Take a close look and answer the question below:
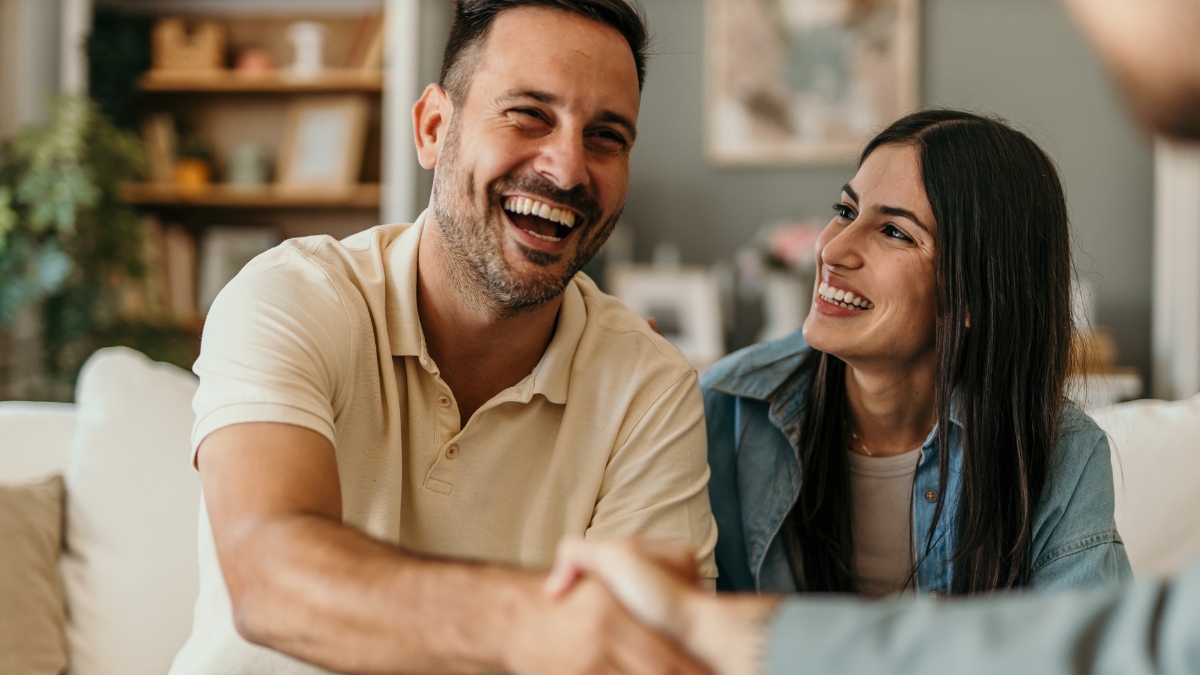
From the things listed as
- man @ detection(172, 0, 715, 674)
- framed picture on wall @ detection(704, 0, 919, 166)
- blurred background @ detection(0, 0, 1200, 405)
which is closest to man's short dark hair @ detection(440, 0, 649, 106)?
man @ detection(172, 0, 715, 674)

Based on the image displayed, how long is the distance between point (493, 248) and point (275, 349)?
13.7 inches

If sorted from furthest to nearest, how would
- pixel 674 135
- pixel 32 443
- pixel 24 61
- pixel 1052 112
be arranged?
pixel 674 135
pixel 1052 112
pixel 24 61
pixel 32 443

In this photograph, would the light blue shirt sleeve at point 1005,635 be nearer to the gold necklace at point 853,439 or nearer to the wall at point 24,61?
the gold necklace at point 853,439

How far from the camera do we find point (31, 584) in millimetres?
1643

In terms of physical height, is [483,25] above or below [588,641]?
above

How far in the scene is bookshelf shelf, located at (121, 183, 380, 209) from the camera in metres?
4.05

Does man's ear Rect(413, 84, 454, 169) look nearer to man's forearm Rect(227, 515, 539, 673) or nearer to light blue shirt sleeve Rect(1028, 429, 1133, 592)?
man's forearm Rect(227, 515, 539, 673)

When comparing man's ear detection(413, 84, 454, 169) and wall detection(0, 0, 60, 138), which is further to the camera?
wall detection(0, 0, 60, 138)

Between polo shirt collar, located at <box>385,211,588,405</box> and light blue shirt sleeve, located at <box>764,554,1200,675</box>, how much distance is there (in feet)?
2.27

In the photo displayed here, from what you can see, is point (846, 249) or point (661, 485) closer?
point (661, 485)

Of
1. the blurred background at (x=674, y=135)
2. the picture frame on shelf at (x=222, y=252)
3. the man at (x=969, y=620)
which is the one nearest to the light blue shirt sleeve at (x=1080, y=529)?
the man at (x=969, y=620)

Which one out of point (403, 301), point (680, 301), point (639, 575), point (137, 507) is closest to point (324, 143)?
point (680, 301)

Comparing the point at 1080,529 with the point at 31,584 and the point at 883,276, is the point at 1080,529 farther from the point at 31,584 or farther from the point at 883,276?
the point at 31,584

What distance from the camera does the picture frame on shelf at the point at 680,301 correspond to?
3.93 meters
